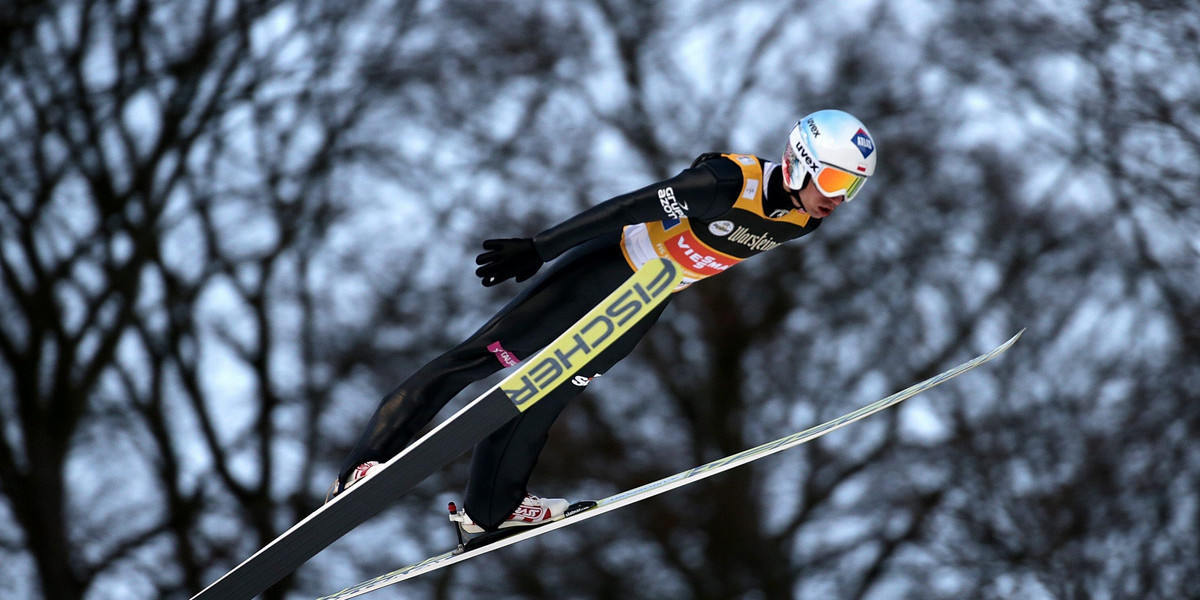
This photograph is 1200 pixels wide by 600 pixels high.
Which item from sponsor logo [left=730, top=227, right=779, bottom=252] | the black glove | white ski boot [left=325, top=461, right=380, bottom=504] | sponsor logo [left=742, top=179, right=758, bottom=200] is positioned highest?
the black glove

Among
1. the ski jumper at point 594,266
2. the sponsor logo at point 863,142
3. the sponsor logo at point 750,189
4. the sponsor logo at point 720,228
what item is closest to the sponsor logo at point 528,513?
the ski jumper at point 594,266

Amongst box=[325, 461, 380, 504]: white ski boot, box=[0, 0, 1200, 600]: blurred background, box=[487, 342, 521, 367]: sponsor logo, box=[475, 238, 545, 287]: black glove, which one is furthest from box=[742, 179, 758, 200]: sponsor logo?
box=[0, 0, 1200, 600]: blurred background

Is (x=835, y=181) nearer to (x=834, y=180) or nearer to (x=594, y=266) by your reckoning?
(x=834, y=180)

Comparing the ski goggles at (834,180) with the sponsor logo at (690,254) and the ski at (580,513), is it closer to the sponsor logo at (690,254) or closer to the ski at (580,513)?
the sponsor logo at (690,254)

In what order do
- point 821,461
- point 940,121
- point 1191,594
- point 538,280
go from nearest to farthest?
point 538,280, point 1191,594, point 821,461, point 940,121

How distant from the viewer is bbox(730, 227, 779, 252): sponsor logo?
3844 mm

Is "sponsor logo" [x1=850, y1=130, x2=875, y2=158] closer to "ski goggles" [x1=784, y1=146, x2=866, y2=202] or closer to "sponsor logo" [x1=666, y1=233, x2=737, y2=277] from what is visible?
"ski goggles" [x1=784, y1=146, x2=866, y2=202]

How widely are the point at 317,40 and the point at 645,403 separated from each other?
4.93m

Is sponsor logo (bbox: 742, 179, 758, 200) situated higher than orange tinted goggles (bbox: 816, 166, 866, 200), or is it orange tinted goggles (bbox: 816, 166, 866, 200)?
sponsor logo (bbox: 742, 179, 758, 200)

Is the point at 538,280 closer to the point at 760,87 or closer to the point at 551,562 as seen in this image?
the point at 551,562

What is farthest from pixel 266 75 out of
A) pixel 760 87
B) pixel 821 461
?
pixel 821 461

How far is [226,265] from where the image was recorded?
37.8 ft

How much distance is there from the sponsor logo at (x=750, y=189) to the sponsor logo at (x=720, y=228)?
0.35 feet

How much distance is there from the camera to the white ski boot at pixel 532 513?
4.23 meters
